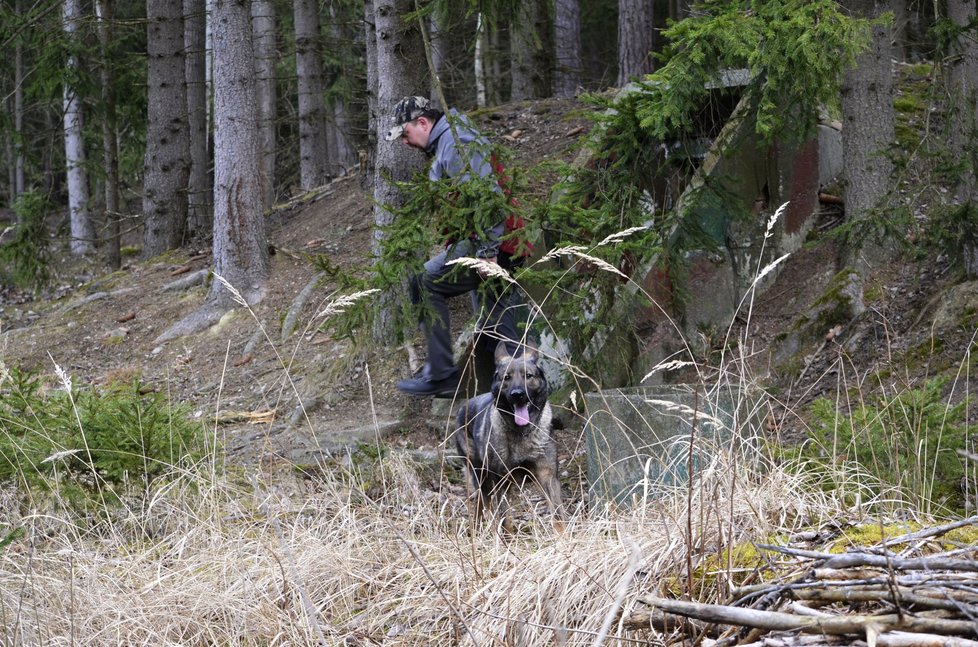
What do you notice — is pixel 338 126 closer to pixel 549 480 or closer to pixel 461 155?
pixel 461 155

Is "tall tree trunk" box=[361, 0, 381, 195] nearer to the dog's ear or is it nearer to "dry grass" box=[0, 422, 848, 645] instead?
the dog's ear

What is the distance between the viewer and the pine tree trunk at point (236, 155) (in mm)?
10461

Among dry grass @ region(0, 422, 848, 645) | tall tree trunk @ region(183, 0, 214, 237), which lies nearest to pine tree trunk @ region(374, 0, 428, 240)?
dry grass @ region(0, 422, 848, 645)

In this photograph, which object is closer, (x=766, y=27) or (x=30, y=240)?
(x=766, y=27)

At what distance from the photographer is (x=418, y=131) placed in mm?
7277

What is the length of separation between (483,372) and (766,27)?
337cm

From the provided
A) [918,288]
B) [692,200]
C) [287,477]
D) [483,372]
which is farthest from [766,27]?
[287,477]

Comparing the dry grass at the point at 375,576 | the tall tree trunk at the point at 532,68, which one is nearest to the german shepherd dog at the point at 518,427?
the dry grass at the point at 375,576

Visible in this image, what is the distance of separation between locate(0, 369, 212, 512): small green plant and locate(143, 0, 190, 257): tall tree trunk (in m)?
8.18

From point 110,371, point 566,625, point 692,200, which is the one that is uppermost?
point 692,200

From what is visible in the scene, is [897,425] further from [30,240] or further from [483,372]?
[30,240]

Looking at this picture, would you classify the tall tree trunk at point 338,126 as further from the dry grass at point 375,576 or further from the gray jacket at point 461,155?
the dry grass at point 375,576

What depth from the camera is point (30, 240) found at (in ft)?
43.1

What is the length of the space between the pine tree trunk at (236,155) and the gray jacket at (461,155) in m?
3.76
